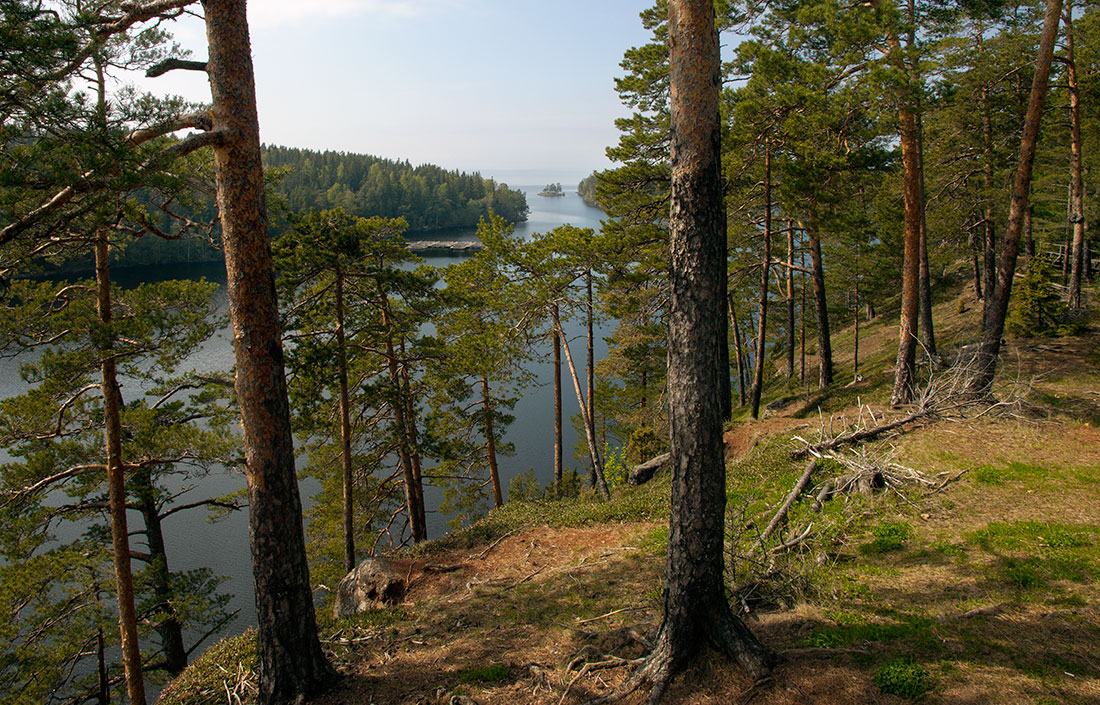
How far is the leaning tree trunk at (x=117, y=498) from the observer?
8.18 metres

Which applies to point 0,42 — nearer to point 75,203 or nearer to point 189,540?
point 75,203

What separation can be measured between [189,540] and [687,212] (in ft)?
74.8

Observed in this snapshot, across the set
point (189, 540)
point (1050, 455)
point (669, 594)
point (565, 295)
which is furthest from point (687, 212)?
point (189, 540)

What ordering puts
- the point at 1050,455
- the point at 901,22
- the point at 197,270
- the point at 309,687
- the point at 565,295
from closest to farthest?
the point at 309,687 < the point at 1050,455 < the point at 901,22 < the point at 565,295 < the point at 197,270

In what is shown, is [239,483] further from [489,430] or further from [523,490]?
[489,430]

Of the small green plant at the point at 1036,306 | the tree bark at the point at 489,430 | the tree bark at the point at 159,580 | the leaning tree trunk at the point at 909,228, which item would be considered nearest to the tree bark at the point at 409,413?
the tree bark at the point at 489,430

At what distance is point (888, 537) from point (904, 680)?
10.8 feet

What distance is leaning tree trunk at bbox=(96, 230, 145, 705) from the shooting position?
26.8 feet

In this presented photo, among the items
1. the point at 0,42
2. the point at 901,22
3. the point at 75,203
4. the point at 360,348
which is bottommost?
the point at 360,348

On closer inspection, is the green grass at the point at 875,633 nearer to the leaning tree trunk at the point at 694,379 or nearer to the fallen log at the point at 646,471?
the leaning tree trunk at the point at 694,379

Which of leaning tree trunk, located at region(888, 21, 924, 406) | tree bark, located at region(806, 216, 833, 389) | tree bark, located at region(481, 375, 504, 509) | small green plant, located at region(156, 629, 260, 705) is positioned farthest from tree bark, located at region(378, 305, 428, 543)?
tree bark, located at region(806, 216, 833, 389)

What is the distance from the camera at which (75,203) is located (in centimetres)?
502

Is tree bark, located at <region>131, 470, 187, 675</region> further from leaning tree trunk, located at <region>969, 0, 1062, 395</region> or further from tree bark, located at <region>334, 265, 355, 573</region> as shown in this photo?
leaning tree trunk, located at <region>969, 0, 1062, 395</region>

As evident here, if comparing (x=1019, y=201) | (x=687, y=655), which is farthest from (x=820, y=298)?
(x=687, y=655)
